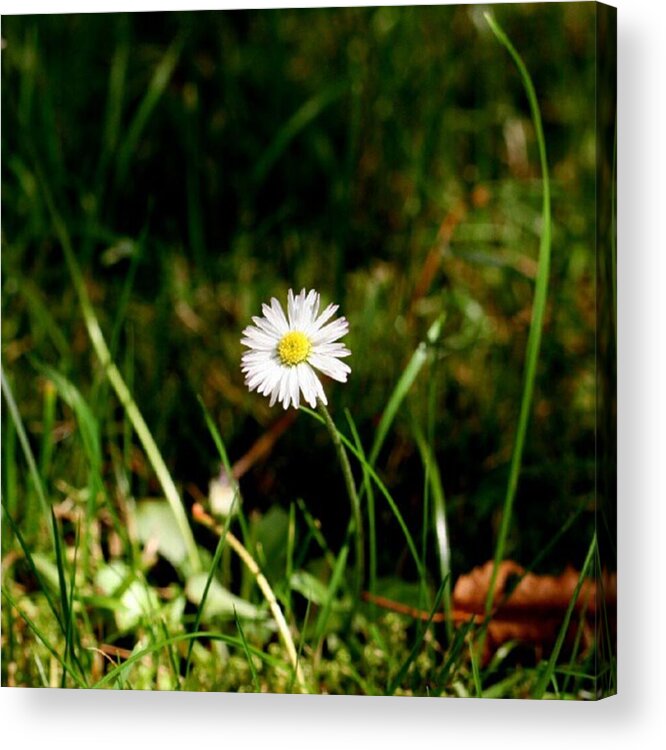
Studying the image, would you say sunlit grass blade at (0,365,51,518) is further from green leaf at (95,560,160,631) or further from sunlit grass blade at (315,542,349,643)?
sunlit grass blade at (315,542,349,643)

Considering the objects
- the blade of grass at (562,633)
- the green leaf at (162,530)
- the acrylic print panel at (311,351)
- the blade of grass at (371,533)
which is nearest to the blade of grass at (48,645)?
the acrylic print panel at (311,351)

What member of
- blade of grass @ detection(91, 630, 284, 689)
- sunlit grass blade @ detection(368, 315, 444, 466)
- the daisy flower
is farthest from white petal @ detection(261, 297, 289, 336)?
blade of grass @ detection(91, 630, 284, 689)

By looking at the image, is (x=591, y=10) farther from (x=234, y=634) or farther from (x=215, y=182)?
(x=234, y=634)

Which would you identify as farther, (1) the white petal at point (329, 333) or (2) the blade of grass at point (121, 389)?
(2) the blade of grass at point (121, 389)

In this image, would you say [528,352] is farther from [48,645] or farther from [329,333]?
[48,645]

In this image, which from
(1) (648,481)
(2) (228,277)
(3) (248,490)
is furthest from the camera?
(2) (228,277)

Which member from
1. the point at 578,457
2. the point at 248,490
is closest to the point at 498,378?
the point at 578,457

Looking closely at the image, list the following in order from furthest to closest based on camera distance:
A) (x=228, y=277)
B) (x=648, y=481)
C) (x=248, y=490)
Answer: (x=228, y=277) → (x=248, y=490) → (x=648, y=481)

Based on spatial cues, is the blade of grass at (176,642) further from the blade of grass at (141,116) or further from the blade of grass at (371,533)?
the blade of grass at (141,116)

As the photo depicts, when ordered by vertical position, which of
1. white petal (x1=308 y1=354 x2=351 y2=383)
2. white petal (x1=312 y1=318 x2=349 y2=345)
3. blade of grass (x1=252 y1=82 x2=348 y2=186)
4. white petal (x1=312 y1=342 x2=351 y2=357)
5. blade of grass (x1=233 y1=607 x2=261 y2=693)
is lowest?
blade of grass (x1=233 y1=607 x2=261 y2=693)
